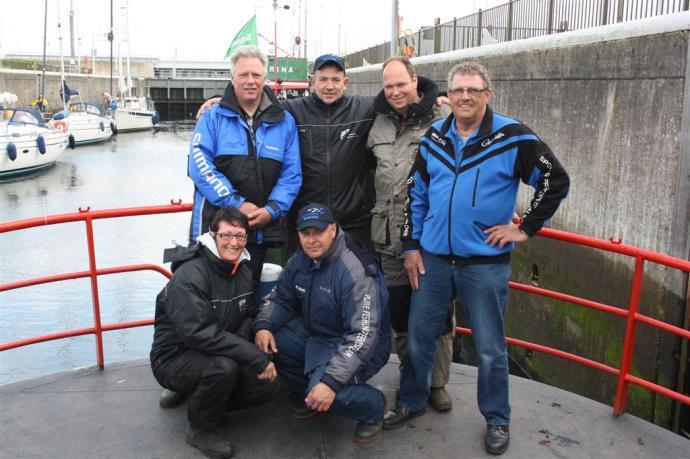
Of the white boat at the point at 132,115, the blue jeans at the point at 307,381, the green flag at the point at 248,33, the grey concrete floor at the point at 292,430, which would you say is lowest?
the grey concrete floor at the point at 292,430

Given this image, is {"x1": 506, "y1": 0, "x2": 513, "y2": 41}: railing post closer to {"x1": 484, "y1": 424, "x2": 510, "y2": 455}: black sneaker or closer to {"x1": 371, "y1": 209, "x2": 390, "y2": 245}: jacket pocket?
{"x1": 371, "y1": 209, "x2": 390, "y2": 245}: jacket pocket

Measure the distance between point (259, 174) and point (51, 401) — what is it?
178 centimetres

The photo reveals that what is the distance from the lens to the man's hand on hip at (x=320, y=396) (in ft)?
10.5

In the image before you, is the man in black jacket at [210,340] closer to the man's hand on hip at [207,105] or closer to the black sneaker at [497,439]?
the man's hand on hip at [207,105]

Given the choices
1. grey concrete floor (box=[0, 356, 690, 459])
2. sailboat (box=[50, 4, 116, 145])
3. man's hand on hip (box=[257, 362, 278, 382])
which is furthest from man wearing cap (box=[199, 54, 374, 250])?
sailboat (box=[50, 4, 116, 145])

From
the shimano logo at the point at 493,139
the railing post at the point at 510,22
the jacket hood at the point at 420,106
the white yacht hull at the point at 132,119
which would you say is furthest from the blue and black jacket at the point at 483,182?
the white yacht hull at the point at 132,119

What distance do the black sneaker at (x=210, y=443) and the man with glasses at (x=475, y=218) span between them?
3.40 ft

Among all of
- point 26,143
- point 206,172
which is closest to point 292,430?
point 206,172

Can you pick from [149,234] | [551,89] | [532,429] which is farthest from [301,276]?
[149,234]

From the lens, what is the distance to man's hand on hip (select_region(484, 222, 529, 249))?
3184 millimetres

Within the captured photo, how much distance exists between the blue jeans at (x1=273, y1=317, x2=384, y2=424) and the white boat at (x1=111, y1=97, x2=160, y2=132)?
43.1 meters

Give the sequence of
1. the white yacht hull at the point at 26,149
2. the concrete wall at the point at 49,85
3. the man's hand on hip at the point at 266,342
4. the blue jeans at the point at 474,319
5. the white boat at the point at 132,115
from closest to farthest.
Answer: the blue jeans at the point at 474,319, the man's hand on hip at the point at 266,342, the white yacht hull at the point at 26,149, the concrete wall at the point at 49,85, the white boat at the point at 132,115

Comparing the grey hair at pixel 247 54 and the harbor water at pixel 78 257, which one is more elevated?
the grey hair at pixel 247 54

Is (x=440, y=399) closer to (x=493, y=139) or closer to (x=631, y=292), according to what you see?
(x=631, y=292)
